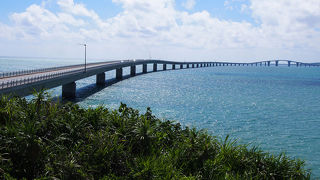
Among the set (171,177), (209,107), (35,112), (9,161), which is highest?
(35,112)

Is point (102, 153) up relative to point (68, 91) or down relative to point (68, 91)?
up

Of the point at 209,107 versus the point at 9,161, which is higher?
the point at 9,161

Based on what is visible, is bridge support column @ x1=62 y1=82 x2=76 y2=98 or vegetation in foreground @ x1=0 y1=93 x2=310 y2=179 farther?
bridge support column @ x1=62 y1=82 x2=76 y2=98

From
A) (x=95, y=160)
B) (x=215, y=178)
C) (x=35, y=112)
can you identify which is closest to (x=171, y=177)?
(x=215, y=178)

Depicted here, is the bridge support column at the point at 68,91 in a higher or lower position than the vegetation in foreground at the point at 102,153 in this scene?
lower

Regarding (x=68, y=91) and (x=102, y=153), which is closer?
(x=102, y=153)

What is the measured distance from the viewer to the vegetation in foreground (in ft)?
40.6

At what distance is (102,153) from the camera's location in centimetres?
1334

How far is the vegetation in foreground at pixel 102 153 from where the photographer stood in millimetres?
12367

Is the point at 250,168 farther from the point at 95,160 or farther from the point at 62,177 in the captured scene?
the point at 62,177

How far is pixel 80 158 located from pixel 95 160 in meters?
0.73

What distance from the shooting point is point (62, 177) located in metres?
11.7

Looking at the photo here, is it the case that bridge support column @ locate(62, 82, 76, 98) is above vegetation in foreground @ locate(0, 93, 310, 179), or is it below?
below

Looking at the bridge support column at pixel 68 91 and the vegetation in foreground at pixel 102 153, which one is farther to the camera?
the bridge support column at pixel 68 91
